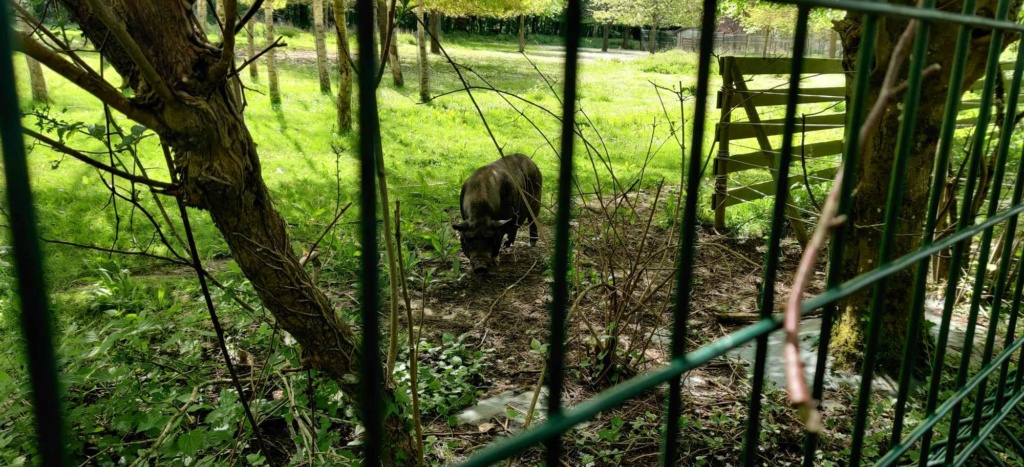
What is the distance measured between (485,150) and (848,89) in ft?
27.7

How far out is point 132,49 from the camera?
5.89ft

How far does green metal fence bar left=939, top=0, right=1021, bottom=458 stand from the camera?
2.00 metres

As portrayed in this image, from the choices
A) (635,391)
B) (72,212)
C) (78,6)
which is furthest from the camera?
(72,212)

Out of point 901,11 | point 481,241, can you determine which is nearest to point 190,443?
point 901,11

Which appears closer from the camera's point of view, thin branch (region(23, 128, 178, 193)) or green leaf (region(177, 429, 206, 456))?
thin branch (region(23, 128, 178, 193))

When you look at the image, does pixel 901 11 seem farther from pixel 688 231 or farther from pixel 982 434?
pixel 982 434

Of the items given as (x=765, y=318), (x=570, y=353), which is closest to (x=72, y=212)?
(x=570, y=353)

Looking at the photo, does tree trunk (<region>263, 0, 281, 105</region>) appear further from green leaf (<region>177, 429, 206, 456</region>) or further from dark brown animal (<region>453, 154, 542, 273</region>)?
green leaf (<region>177, 429, 206, 456</region>)

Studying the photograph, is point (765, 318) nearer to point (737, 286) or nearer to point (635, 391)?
point (635, 391)

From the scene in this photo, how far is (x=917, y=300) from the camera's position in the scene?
1920 mm

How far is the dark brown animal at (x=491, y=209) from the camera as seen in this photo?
7.42m

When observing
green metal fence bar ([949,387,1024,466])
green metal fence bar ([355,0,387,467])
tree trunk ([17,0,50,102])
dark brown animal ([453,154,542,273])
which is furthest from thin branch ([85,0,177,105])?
tree trunk ([17,0,50,102])

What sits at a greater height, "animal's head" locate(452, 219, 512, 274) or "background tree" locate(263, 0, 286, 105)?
"background tree" locate(263, 0, 286, 105)

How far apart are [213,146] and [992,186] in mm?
2624
